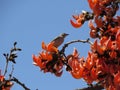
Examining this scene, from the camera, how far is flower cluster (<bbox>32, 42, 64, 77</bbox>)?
7.64ft

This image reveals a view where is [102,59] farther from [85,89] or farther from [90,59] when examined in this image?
[85,89]

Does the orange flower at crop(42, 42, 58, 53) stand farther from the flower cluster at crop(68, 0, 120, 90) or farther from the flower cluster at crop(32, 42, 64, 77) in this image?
the flower cluster at crop(68, 0, 120, 90)

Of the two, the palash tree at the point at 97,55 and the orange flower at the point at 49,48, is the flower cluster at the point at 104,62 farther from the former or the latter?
the orange flower at the point at 49,48

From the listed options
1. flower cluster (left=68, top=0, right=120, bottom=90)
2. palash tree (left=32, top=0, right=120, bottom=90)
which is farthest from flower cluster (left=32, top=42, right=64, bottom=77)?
flower cluster (left=68, top=0, right=120, bottom=90)

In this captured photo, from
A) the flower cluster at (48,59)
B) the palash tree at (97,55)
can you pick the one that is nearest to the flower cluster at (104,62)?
the palash tree at (97,55)

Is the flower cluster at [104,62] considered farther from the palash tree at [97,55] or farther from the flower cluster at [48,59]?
the flower cluster at [48,59]

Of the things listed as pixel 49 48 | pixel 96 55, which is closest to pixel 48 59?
pixel 49 48

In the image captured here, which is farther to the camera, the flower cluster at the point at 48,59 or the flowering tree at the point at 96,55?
the flower cluster at the point at 48,59

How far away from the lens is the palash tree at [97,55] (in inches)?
78.9

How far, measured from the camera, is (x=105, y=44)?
2010 mm

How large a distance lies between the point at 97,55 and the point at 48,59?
0.40m

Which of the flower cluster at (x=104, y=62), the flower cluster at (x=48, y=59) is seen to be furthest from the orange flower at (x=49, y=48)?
the flower cluster at (x=104, y=62)

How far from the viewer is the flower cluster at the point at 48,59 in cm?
233

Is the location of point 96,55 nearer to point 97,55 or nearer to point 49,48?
point 97,55
